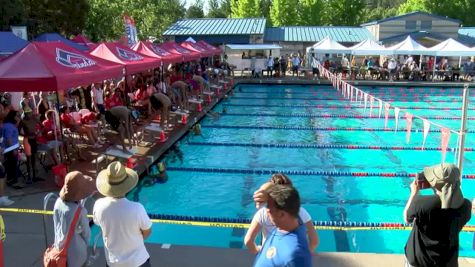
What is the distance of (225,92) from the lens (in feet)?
72.5

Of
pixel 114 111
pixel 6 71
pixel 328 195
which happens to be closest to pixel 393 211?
pixel 328 195

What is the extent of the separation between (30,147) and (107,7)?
26270 millimetres

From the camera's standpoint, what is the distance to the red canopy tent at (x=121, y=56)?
10887 millimetres

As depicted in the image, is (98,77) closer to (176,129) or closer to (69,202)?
(176,129)

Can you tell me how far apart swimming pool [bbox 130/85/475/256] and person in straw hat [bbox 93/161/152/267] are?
353 centimetres

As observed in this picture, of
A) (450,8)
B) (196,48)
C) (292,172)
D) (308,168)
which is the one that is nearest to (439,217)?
(292,172)

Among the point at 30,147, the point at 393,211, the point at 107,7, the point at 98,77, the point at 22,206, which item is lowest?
the point at 393,211

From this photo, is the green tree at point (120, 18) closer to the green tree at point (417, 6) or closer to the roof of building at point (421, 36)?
the roof of building at point (421, 36)

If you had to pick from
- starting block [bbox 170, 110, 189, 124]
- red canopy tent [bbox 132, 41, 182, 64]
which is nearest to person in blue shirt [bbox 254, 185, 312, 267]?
starting block [bbox 170, 110, 189, 124]

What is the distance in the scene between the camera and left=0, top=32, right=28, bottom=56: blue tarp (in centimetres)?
1418

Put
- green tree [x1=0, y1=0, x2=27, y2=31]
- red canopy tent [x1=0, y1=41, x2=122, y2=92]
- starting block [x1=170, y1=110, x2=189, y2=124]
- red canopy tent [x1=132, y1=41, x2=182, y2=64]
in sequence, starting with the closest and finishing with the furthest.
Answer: red canopy tent [x1=0, y1=41, x2=122, y2=92] < starting block [x1=170, y1=110, x2=189, y2=124] < red canopy tent [x1=132, y1=41, x2=182, y2=64] < green tree [x1=0, y1=0, x2=27, y2=31]

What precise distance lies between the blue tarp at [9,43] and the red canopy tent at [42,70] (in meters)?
7.11

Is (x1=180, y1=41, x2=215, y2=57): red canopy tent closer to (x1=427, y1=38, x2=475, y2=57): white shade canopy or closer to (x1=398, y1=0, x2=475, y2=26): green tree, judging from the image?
(x1=427, y1=38, x2=475, y2=57): white shade canopy

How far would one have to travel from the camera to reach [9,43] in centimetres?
1455
